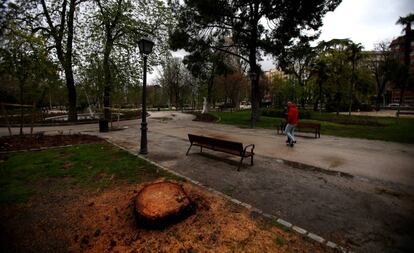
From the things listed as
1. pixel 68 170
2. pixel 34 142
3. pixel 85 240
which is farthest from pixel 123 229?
pixel 34 142

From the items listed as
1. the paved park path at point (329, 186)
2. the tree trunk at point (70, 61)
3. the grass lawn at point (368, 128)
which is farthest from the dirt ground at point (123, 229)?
the tree trunk at point (70, 61)

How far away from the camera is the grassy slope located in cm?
480

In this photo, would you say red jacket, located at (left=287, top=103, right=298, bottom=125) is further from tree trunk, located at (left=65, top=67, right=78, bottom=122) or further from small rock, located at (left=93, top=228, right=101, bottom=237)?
tree trunk, located at (left=65, top=67, right=78, bottom=122)

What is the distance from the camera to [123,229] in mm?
3289

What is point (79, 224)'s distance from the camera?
137 inches

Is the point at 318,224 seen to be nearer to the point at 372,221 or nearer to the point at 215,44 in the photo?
the point at 372,221

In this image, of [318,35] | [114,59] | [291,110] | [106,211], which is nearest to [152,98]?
[114,59]

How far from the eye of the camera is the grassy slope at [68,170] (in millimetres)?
4805

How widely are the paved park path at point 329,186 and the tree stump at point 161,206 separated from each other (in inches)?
52.0

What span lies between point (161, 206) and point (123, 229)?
2.21ft

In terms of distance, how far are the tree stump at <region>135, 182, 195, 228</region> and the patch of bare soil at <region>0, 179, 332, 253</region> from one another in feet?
0.38

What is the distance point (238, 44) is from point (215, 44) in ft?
6.46

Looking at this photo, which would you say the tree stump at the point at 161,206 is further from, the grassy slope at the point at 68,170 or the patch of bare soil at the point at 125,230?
the grassy slope at the point at 68,170

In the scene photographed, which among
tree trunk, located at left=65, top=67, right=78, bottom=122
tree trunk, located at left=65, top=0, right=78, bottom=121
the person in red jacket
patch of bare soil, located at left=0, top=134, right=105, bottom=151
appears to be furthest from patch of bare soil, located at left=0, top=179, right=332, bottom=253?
tree trunk, located at left=65, top=67, right=78, bottom=122
